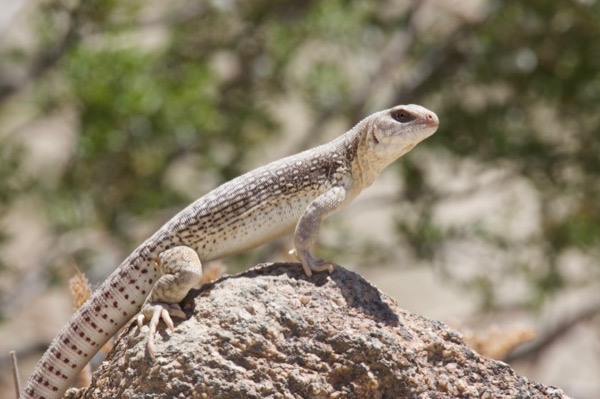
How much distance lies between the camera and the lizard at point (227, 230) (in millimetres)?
4434

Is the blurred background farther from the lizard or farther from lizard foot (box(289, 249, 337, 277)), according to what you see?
lizard foot (box(289, 249, 337, 277))

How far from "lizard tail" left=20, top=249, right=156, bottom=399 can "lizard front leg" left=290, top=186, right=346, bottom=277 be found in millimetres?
647

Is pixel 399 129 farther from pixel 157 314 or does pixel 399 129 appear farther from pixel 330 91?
pixel 330 91

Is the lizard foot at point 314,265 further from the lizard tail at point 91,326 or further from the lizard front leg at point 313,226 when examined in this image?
the lizard tail at point 91,326

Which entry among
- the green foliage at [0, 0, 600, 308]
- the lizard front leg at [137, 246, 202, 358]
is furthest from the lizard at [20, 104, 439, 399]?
the green foliage at [0, 0, 600, 308]

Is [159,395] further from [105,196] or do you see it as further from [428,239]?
[428,239]

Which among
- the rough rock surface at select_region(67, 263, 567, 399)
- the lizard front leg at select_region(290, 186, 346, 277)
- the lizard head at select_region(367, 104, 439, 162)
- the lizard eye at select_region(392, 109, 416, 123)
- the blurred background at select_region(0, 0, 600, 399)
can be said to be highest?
the blurred background at select_region(0, 0, 600, 399)

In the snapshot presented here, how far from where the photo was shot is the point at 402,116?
4.91 meters

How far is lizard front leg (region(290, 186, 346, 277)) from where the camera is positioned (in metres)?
4.38

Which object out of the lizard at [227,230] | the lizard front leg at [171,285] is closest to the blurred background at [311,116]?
the lizard at [227,230]

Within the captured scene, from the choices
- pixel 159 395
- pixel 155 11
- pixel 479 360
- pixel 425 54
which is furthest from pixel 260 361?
pixel 155 11

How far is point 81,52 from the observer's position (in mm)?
9750

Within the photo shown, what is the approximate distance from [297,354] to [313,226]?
2.83 feet

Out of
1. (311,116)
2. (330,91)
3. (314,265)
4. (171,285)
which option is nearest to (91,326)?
(171,285)
